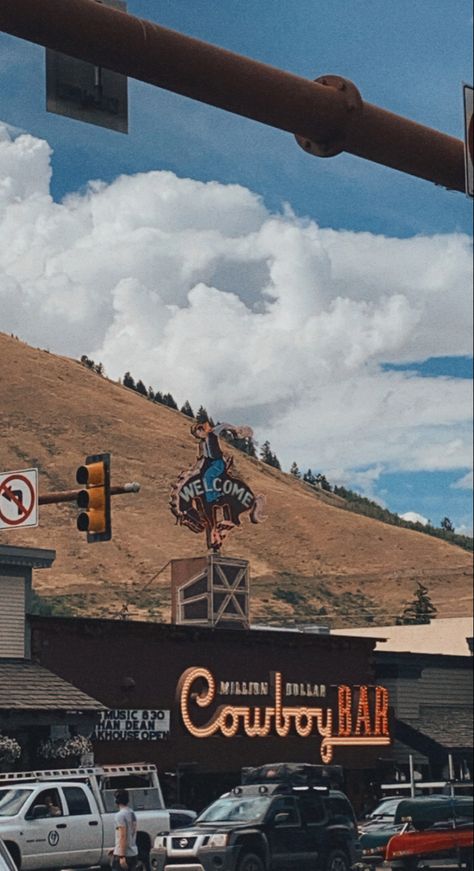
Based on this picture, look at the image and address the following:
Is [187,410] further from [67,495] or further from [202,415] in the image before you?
[67,495]

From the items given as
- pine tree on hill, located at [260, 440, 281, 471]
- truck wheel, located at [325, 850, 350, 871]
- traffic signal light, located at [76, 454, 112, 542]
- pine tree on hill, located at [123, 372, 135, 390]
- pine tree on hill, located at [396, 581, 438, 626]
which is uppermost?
pine tree on hill, located at [123, 372, 135, 390]

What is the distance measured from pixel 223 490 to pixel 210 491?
530 mm

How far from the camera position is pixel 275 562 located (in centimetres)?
6312

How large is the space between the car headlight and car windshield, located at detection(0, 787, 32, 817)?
401 cm

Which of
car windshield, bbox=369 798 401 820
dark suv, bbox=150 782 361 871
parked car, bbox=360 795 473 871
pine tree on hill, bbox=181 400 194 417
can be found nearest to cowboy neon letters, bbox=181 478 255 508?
pine tree on hill, bbox=181 400 194 417

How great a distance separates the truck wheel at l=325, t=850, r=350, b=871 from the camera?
33.4 meters

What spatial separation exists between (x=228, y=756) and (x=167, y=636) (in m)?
4.40

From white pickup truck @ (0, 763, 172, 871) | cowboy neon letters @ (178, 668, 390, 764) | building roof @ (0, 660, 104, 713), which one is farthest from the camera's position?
cowboy neon letters @ (178, 668, 390, 764)

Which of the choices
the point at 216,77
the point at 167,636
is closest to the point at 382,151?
the point at 216,77

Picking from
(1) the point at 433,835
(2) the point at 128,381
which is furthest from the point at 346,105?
(2) the point at 128,381

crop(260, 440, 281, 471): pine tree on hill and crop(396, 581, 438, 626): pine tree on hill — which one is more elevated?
crop(260, 440, 281, 471): pine tree on hill

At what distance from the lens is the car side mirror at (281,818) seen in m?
32.3

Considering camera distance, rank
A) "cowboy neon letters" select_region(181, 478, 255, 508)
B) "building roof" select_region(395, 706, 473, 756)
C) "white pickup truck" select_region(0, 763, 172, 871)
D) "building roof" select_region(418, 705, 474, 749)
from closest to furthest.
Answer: "white pickup truck" select_region(0, 763, 172, 871) < "cowboy neon letters" select_region(181, 478, 255, 508) < "building roof" select_region(395, 706, 473, 756) < "building roof" select_region(418, 705, 474, 749)

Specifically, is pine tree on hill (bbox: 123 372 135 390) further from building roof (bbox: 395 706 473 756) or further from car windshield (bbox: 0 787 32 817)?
car windshield (bbox: 0 787 32 817)
